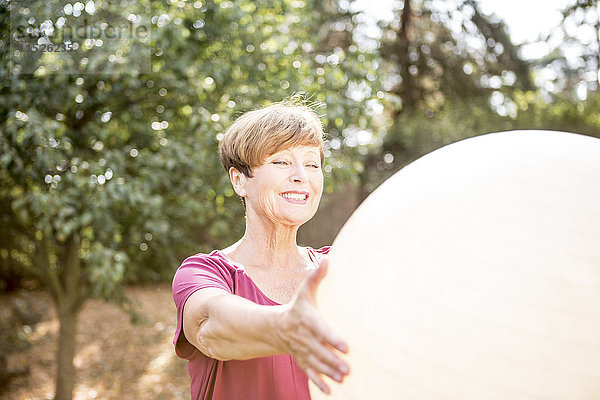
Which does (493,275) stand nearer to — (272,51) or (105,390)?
(272,51)

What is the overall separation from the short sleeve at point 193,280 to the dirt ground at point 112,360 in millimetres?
4958

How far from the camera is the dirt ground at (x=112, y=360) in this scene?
7.39 m

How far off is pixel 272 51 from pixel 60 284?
319 cm

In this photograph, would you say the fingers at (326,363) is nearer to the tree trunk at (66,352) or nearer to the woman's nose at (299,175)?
the woman's nose at (299,175)

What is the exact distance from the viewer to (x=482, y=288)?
1.12 m

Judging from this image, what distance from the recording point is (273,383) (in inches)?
70.5

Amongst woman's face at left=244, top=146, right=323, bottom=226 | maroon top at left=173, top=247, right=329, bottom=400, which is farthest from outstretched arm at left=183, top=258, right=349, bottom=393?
woman's face at left=244, top=146, right=323, bottom=226

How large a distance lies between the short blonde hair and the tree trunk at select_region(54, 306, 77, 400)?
454 centimetres

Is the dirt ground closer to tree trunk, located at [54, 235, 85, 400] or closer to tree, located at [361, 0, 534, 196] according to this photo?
tree trunk, located at [54, 235, 85, 400]

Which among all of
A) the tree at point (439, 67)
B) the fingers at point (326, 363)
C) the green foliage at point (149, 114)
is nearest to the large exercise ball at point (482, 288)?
the fingers at point (326, 363)

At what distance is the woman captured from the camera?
148 cm

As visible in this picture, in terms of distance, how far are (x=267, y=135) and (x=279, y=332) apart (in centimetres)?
87

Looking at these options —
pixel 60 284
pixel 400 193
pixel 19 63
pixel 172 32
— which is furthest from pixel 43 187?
pixel 400 193

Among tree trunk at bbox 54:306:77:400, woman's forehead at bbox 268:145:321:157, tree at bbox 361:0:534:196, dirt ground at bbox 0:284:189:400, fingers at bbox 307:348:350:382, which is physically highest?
tree at bbox 361:0:534:196
